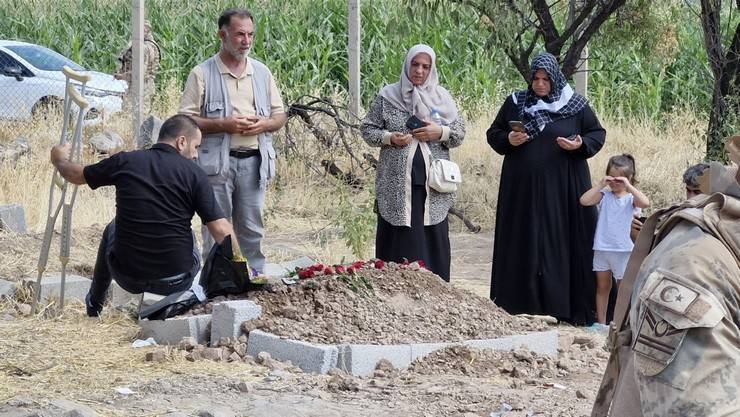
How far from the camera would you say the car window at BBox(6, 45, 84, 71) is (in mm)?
18547

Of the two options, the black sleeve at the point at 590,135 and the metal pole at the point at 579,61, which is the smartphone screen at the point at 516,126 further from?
the metal pole at the point at 579,61

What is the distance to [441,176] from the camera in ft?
25.5

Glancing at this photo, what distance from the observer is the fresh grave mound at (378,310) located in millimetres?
6281

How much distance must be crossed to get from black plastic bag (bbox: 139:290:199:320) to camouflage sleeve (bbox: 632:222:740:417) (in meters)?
4.46

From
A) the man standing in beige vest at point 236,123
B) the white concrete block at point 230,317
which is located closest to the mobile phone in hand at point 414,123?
the man standing in beige vest at point 236,123

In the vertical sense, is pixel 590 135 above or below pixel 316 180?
above

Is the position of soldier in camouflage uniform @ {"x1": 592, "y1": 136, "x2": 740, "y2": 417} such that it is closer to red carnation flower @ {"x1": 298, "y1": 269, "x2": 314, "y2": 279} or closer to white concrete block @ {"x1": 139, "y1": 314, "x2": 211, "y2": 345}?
white concrete block @ {"x1": 139, "y1": 314, "x2": 211, "y2": 345}

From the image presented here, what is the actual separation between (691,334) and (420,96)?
5.55 m

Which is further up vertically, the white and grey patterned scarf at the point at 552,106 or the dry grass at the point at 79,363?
the white and grey patterned scarf at the point at 552,106

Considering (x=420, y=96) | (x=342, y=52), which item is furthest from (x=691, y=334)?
(x=342, y=52)

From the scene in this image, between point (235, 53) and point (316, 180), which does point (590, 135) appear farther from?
point (316, 180)

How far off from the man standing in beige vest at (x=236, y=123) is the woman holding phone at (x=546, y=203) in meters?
1.51

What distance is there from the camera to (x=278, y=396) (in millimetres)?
5422

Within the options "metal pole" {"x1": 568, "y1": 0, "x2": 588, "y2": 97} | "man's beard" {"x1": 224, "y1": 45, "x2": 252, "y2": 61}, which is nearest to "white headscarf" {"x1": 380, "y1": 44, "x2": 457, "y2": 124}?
"man's beard" {"x1": 224, "y1": 45, "x2": 252, "y2": 61}
